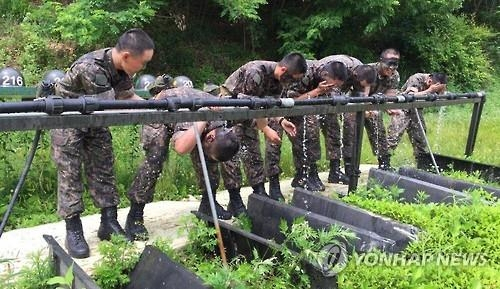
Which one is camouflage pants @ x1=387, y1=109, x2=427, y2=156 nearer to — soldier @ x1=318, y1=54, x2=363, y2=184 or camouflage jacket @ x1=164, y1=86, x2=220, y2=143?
soldier @ x1=318, y1=54, x2=363, y2=184

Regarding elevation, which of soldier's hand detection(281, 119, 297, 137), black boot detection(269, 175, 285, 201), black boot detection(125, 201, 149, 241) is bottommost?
black boot detection(269, 175, 285, 201)

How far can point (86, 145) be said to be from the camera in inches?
162

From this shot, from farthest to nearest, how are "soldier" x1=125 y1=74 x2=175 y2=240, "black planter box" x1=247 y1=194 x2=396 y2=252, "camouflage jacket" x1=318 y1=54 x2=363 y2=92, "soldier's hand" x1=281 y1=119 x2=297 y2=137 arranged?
"camouflage jacket" x1=318 y1=54 x2=363 y2=92, "soldier's hand" x1=281 y1=119 x2=297 y2=137, "soldier" x1=125 y1=74 x2=175 y2=240, "black planter box" x1=247 y1=194 x2=396 y2=252

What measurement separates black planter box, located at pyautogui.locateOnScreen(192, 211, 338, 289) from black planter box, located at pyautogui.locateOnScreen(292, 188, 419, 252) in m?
0.62

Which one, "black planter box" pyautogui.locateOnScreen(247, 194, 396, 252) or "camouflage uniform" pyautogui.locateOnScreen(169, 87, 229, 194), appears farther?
"camouflage uniform" pyautogui.locateOnScreen(169, 87, 229, 194)

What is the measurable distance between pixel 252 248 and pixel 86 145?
4.69ft

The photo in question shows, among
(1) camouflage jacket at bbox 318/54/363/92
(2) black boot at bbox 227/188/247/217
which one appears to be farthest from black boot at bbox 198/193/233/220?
(1) camouflage jacket at bbox 318/54/363/92

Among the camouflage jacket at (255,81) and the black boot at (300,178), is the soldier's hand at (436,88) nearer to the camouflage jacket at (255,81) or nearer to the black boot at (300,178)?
the black boot at (300,178)

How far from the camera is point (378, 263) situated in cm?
341

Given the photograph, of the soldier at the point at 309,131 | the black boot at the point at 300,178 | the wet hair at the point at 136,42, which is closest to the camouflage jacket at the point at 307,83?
the soldier at the point at 309,131

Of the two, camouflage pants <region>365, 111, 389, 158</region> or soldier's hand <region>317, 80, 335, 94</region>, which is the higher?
soldier's hand <region>317, 80, 335, 94</region>

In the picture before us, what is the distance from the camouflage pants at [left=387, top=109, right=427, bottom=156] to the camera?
7.13 metres

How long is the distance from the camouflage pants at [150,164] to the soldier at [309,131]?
66.4 inches

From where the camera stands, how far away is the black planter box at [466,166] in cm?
601
